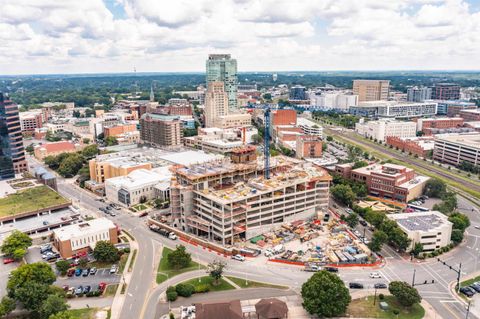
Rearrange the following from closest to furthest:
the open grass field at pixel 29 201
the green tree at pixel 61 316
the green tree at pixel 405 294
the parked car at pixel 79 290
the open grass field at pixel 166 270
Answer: the green tree at pixel 61 316 → the green tree at pixel 405 294 → the parked car at pixel 79 290 → the open grass field at pixel 166 270 → the open grass field at pixel 29 201

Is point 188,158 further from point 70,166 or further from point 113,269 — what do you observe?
point 113,269

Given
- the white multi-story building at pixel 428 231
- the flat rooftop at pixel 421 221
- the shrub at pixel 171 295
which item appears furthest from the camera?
the flat rooftop at pixel 421 221

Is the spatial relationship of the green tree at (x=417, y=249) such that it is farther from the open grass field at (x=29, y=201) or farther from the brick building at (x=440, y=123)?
the brick building at (x=440, y=123)

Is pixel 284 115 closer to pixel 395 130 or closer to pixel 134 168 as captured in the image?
pixel 395 130

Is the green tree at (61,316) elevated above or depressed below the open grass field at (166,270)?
above

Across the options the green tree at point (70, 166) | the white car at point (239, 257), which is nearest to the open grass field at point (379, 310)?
the white car at point (239, 257)

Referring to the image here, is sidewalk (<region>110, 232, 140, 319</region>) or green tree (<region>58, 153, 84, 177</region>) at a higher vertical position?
green tree (<region>58, 153, 84, 177</region>)

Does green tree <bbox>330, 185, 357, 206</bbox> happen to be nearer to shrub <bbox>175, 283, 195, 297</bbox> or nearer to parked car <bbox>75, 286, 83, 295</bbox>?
shrub <bbox>175, 283, 195, 297</bbox>

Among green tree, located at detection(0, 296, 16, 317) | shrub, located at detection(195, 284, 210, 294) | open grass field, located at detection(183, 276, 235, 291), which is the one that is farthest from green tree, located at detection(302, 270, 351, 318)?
green tree, located at detection(0, 296, 16, 317)
